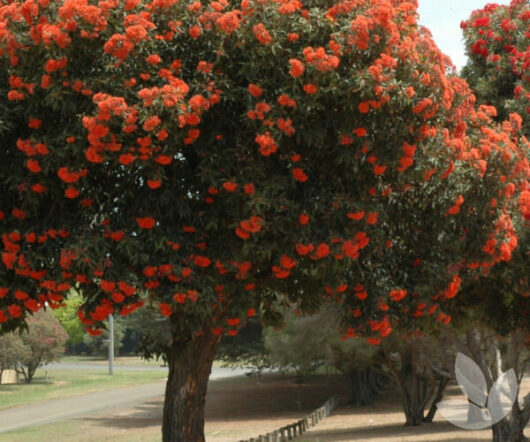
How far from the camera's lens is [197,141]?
29.2 feet

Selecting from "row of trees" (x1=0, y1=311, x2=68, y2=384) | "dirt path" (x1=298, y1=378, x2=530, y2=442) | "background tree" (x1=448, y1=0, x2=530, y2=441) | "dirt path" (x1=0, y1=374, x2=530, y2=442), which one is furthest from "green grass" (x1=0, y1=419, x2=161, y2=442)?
"row of trees" (x1=0, y1=311, x2=68, y2=384)

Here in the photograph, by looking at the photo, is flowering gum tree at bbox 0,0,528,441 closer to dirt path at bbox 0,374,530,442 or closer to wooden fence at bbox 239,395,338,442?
wooden fence at bbox 239,395,338,442

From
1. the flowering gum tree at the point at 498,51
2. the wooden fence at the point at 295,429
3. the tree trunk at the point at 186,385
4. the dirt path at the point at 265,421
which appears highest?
the flowering gum tree at the point at 498,51

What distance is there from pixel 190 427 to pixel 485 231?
487 cm

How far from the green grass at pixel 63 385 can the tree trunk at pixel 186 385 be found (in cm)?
3774

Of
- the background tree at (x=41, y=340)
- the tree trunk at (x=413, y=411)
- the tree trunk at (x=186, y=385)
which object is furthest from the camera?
the background tree at (x=41, y=340)

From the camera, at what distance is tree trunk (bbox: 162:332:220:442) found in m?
11.2

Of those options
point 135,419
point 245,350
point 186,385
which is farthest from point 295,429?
point 186,385

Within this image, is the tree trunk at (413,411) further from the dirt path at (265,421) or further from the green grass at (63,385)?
the green grass at (63,385)

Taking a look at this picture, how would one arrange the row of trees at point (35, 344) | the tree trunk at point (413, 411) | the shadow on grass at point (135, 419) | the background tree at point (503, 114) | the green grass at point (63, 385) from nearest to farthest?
the background tree at point (503, 114), the tree trunk at point (413, 411), the shadow on grass at point (135, 419), the green grass at point (63, 385), the row of trees at point (35, 344)

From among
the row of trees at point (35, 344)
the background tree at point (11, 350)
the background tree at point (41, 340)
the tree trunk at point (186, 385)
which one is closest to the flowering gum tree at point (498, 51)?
the tree trunk at point (186, 385)

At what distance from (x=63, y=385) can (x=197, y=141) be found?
185 feet

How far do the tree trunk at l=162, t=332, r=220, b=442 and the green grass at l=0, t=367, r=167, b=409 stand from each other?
37.7 m

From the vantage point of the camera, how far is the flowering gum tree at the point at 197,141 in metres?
8.22
